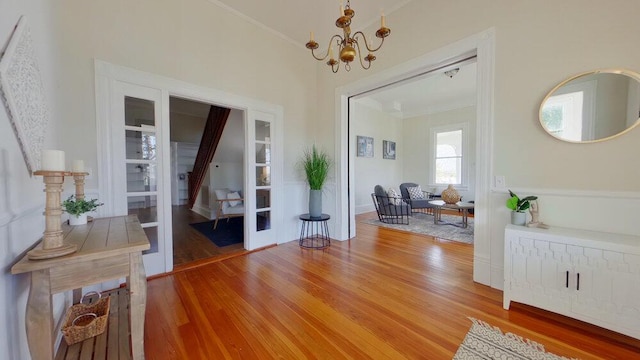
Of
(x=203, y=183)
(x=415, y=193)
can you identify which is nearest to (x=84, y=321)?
(x=203, y=183)

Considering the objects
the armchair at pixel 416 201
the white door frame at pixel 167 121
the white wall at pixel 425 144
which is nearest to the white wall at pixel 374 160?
the white wall at pixel 425 144

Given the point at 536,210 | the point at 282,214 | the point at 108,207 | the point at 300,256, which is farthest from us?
the point at 282,214

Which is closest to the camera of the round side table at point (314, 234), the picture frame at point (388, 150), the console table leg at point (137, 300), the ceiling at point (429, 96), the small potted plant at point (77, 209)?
the console table leg at point (137, 300)

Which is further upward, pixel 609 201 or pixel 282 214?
pixel 609 201

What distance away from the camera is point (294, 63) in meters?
3.67

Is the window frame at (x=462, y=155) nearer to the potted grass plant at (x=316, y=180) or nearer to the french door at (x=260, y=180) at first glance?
the potted grass plant at (x=316, y=180)

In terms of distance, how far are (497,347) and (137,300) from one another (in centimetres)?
218

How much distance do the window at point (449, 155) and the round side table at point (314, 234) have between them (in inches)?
177

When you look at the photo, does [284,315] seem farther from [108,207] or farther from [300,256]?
[108,207]

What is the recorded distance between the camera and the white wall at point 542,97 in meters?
1.61

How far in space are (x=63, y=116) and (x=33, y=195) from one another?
3.74 ft

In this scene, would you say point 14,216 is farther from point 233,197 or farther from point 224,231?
point 233,197

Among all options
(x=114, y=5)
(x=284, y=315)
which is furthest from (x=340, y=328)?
(x=114, y=5)

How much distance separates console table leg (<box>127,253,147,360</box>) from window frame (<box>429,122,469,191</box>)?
23.0ft
